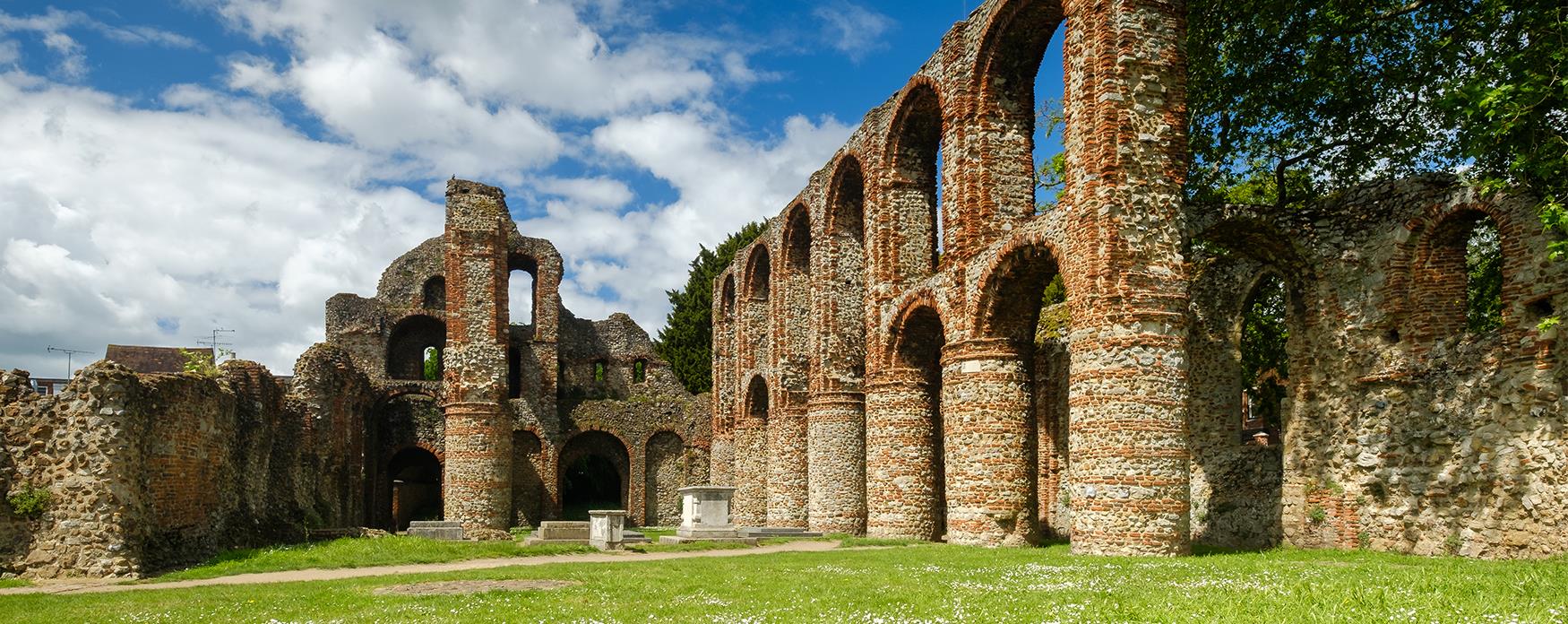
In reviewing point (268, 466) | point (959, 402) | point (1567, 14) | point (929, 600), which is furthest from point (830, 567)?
point (268, 466)

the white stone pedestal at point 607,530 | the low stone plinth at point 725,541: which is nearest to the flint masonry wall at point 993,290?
the low stone plinth at point 725,541

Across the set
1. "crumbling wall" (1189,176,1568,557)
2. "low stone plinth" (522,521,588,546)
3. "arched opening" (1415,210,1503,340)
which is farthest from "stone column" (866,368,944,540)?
"arched opening" (1415,210,1503,340)

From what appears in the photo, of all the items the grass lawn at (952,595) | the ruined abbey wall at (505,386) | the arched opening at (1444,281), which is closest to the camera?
the grass lawn at (952,595)

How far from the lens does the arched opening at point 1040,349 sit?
17516 millimetres

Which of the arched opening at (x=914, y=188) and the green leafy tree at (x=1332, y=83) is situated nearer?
the green leafy tree at (x=1332, y=83)

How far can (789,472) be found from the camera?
26.8 metres

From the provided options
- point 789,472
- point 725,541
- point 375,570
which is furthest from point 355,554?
point 789,472

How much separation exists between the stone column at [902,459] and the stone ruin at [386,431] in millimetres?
7879

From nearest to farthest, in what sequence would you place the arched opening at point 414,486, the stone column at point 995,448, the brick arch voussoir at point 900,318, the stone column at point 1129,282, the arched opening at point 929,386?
1. the stone column at point 1129,282
2. the stone column at point 995,448
3. the brick arch voussoir at point 900,318
4. the arched opening at point 929,386
5. the arched opening at point 414,486

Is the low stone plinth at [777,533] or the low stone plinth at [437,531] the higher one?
the low stone plinth at [437,531]

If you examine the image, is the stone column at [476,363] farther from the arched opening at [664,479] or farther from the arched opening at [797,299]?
the arched opening at [797,299]

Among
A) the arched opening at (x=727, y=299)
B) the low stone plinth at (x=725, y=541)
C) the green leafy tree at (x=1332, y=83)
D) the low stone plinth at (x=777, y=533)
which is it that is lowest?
the low stone plinth at (x=777, y=533)

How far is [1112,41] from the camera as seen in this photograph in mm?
14711

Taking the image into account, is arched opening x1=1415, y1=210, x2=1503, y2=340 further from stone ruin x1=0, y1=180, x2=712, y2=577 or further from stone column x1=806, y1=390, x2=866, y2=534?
stone ruin x1=0, y1=180, x2=712, y2=577
